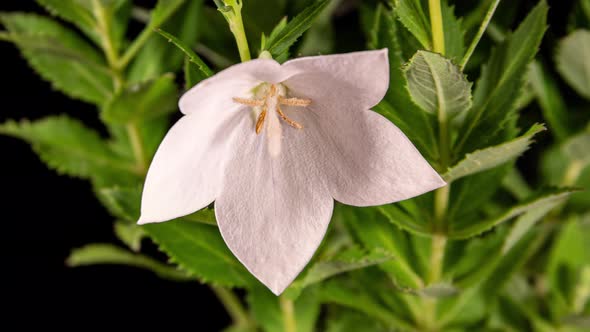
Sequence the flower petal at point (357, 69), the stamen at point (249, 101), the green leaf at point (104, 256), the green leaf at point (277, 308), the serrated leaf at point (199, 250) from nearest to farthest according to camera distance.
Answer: the flower petal at point (357, 69) → the stamen at point (249, 101) → the serrated leaf at point (199, 250) → the green leaf at point (277, 308) → the green leaf at point (104, 256)

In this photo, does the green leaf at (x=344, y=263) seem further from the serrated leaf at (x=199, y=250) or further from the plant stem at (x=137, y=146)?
the plant stem at (x=137, y=146)

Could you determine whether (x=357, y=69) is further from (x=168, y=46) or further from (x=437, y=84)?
(x=168, y=46)

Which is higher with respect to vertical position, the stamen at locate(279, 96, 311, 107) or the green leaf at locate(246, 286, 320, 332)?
the stamen at locate(279, 96, 311, 107)

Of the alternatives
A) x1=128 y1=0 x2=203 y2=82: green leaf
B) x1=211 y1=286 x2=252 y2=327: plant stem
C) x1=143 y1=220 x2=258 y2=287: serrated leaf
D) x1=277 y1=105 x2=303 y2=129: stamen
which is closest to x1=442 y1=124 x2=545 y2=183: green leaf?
x1=277 y1=105 x2=303 y2=129: stamen

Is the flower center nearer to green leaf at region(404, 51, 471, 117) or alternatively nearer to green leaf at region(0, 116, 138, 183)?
green leaf at region(404, 51, 471, 117)

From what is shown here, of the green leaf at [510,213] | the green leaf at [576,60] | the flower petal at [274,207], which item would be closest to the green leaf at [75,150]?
the flower petal at [274,207]

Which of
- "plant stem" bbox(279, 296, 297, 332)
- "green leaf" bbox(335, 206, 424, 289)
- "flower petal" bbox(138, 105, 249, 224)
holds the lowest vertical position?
"plant stem" bbox(279, 296, 297, 332)

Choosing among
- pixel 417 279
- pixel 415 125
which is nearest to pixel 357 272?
pixel 417 279

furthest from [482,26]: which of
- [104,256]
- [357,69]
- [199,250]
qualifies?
[104,256]
